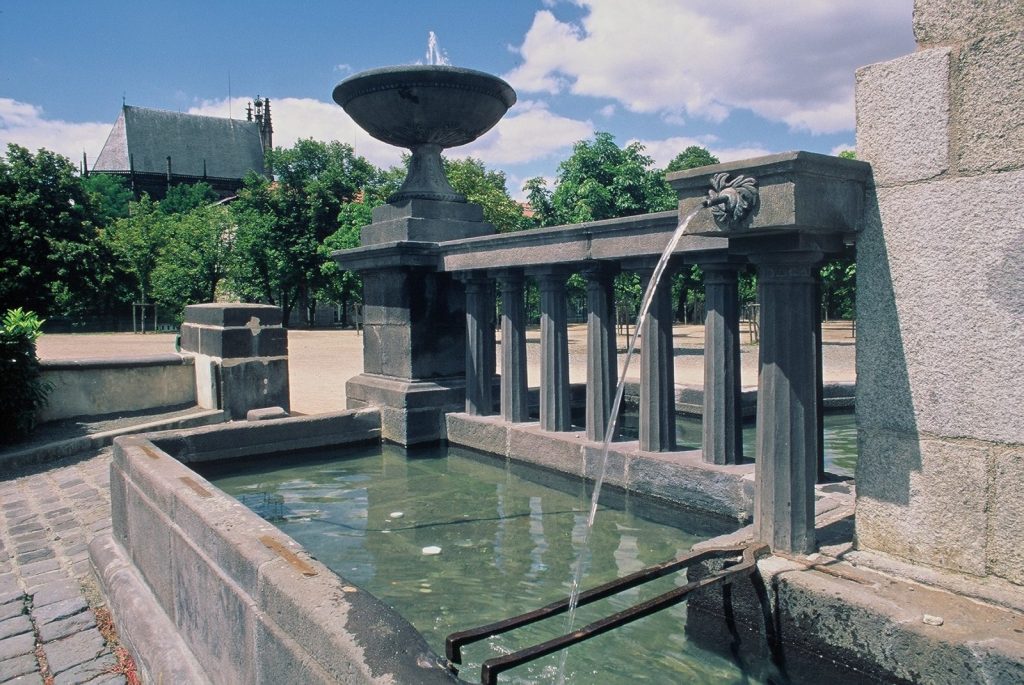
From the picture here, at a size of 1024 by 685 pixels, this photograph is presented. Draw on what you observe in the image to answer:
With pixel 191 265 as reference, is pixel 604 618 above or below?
below

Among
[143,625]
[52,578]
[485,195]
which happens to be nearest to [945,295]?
[143,625]

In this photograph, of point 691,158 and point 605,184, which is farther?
point 691,158

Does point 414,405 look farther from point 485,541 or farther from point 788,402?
point 788,402

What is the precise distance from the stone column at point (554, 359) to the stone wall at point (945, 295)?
12.4 feet

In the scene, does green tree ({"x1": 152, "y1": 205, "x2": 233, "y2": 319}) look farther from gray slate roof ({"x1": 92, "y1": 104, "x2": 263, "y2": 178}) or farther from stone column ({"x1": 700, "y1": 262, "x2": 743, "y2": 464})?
stone column ({"x1": 700, "y1": 262, "x2": 743, "y2": 464})

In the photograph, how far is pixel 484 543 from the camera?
4734mm

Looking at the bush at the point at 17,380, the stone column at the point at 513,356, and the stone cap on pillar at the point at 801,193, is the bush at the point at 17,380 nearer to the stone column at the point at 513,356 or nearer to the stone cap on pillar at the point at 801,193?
the stone column at the point at 513,356

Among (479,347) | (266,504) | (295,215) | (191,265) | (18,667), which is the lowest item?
(18,667)

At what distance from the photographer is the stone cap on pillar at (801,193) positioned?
2.70 meters

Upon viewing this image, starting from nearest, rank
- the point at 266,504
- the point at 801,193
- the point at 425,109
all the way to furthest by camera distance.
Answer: the point at 801,193
the point at 266,504
the point at 425,109

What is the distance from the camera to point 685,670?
314 centimetres

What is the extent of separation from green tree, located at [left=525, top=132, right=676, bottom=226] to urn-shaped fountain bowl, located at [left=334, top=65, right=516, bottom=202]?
13183 millimetres

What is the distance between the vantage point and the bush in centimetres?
745

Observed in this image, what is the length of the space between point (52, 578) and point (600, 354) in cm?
397
